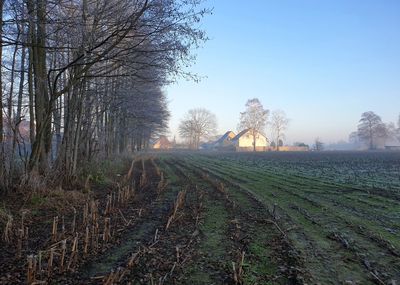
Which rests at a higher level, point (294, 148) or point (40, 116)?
point (40, 116)

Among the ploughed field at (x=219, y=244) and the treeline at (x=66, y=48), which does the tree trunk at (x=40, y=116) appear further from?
the ploughed field at (x=219, y=244)

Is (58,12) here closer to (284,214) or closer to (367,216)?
(284,214)

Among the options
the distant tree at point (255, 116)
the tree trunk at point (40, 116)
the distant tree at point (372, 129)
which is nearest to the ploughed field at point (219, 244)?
the tree trunk at point (40, 116)

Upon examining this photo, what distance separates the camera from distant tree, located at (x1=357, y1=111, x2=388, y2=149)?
98994mm

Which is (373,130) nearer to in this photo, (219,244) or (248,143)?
(248,143)

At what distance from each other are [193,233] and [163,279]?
275 centimetres

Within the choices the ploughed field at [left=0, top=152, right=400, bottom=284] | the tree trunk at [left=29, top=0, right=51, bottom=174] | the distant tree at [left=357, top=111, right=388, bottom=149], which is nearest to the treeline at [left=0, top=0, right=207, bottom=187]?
the tree trunk at [left=29, top=0, right=51, bottom=174]

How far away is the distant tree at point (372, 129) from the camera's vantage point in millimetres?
98994

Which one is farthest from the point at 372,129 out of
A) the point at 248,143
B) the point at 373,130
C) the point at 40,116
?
the point at 40,116

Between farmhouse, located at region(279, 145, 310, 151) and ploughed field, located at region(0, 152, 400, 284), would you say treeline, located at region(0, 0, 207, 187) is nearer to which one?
ploughed field, located at region(0, 152, 400, 284)

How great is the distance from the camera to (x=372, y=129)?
99.5 m

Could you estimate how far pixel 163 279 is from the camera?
5.48 metres

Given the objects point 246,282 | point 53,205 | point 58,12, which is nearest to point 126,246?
point 246,282

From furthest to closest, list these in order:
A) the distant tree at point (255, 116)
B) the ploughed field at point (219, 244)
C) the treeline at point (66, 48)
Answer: the distant tree at point (255, 116) → the treeline at point (66, 48) → the ploughed field at point (219, 244)
